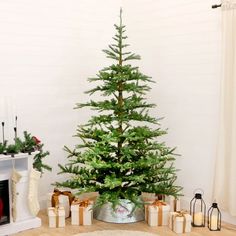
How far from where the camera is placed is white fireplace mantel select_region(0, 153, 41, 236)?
348 centimetres

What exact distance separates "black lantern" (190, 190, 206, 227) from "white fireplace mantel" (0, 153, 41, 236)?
135 centimetres

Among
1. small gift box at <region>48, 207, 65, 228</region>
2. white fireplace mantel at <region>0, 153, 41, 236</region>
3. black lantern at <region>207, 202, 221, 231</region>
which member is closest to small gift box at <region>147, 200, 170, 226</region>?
black lantern at <region>207, 202, 221, 231</region>

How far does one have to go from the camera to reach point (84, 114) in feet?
15.0

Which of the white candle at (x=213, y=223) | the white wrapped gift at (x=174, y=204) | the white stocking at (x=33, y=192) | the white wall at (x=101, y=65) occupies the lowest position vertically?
the white candle at (x=213, y=223)

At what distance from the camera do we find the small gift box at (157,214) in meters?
3.66

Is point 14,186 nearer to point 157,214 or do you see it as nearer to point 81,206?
point 81,206

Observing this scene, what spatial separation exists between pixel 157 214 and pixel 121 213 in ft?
1.03

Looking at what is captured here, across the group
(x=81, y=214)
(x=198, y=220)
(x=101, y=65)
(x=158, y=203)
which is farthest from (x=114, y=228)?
(x=101, y=65)

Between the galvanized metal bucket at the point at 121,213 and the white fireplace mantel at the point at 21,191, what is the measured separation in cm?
58

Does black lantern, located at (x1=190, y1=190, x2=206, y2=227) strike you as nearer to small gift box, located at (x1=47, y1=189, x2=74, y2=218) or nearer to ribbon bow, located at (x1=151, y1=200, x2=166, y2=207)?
ribbon bow, located at (x1=151, y1=200, x2=166, y2=207)

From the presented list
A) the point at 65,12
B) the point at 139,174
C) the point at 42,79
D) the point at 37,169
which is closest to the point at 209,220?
the point at 139,174

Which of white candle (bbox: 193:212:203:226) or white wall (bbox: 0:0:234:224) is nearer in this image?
white candle (bbox: 193:212:203:226)

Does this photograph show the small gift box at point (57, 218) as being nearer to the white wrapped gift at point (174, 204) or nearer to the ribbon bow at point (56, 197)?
the ribbon bow at point (56, 197)

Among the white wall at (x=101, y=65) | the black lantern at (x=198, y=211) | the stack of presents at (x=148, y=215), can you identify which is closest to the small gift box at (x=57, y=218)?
the stack of presents at (x=148, y=215)
